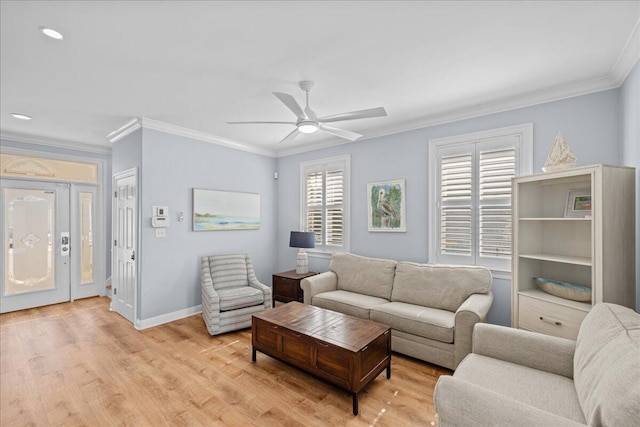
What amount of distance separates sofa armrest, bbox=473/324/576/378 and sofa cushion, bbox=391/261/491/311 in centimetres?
102

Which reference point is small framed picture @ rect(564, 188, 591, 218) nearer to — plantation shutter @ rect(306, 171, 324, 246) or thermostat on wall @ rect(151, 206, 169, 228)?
plantation shutter @ rect(306, 171, 324, 246)

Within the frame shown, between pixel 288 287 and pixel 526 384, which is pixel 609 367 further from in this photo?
pixel 288 287

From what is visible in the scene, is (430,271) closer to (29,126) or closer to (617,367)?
(617,367)

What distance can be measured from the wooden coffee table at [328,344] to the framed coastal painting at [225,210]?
2.10 m

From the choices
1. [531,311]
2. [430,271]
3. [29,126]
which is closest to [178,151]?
[29,126]

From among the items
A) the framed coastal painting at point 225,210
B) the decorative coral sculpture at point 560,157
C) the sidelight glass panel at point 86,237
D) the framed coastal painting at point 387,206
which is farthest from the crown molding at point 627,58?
the sidelight glass panel at point 86,237

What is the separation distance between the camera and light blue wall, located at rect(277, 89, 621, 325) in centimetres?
A: 279

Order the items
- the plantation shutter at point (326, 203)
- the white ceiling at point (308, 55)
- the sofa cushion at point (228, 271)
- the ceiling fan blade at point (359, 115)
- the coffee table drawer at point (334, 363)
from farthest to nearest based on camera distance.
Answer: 1. the plantation shutter at point (326, 203)
2. the sofa cushion at point (228, 271)
3. the ceiling fan blade at point (359, 115)
4. the coffee table drawer at point (334, 363)
5. the white ceiling at point (308, 55)

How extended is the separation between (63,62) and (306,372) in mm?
3331

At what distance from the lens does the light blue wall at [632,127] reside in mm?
2207

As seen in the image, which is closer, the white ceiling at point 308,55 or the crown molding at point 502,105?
the white ceiling at point 308,55

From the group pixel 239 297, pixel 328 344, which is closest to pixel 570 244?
pixel 328 344

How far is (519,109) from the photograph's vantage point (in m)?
3.17

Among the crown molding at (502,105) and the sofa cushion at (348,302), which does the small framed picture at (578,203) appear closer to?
the crown molding at (502,105)
